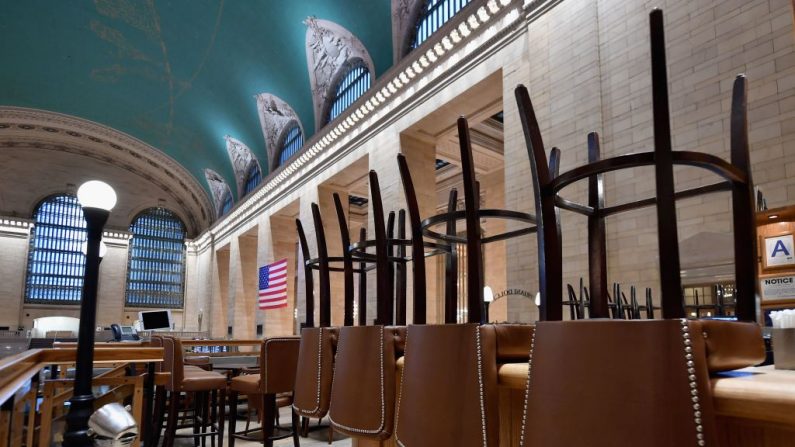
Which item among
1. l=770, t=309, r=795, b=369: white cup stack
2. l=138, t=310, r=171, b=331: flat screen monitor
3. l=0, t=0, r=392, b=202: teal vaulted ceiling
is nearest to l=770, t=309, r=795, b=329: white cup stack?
l=770, t=309, r=795, b=369: white cup stack

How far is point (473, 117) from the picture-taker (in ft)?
32.1

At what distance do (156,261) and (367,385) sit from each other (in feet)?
89.0

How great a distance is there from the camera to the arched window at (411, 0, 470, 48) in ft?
30.8

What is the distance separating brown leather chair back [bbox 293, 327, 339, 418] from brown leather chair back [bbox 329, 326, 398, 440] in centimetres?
27

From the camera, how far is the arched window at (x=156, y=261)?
25719 mm

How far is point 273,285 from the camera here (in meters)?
15.3

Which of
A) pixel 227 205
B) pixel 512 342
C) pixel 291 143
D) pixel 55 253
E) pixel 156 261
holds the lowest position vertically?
pixel 512 342

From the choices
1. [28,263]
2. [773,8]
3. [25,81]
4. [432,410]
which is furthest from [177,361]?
[28,263]

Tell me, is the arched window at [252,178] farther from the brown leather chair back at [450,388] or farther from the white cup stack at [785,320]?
the white cup stack at [785,320]

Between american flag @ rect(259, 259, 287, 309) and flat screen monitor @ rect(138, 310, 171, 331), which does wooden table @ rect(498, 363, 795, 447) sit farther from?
american flag @ rect(259, 259, 287, 309)

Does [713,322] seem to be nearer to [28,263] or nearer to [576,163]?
Answer: [576,163]

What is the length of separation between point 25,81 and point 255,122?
842 centimetres

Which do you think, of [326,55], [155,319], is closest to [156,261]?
[155,319]

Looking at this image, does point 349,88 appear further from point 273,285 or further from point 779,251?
point 779,251
